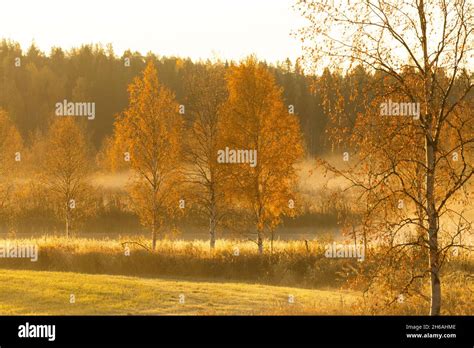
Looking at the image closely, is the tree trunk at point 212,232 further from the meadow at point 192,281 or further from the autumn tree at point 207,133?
the meadow at point 192,281

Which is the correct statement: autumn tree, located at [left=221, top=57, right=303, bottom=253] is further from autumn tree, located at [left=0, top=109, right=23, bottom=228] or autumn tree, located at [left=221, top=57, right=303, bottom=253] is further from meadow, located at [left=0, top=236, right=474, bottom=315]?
autumn tree, located at [left=0, top=109, right=23, bottom=228]

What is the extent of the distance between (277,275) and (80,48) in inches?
4214

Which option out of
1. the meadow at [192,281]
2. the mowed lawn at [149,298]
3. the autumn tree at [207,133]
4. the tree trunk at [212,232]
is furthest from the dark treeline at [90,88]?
the mowed lawn at [149,298]

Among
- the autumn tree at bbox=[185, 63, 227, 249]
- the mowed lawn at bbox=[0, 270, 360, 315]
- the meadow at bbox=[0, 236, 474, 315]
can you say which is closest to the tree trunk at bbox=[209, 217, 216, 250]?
the autumn tree at bbox=[185, 63, 227, 249]

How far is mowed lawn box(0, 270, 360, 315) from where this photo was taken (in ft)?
71.7

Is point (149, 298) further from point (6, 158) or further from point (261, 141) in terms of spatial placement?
point (6, 158)

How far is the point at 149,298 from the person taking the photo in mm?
24578

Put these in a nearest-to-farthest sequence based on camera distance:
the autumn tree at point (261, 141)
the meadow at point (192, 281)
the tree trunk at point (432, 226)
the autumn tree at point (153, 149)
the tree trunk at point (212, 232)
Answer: the tree trunk at point (432, 226) → the meadow at point (192, 281) → the autumn tree at point (261, 141) → the tree trunk at point (212, 232) → the autumn tree at point (153, 149)

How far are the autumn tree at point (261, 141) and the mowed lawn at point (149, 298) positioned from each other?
5.81 metres

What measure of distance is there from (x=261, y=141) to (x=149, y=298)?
12070mm

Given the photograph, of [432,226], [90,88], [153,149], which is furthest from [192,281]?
[90,88]

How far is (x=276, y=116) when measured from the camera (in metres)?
33.8

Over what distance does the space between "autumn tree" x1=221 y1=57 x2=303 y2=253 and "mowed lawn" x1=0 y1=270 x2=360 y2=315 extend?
5810 mm

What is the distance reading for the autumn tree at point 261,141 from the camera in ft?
110
